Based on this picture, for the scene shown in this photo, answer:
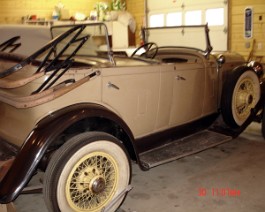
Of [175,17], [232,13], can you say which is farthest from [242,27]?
[175,17]

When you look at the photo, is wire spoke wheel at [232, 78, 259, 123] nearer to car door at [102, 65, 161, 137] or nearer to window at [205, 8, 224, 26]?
car door at [102, 65, 161, 137]

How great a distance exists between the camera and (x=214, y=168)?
334 centimetres

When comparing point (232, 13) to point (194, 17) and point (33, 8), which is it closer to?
point (194, 17)

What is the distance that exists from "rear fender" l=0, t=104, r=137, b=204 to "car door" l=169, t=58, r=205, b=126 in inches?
48.2

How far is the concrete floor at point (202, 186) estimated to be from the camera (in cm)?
262

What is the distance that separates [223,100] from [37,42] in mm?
2700

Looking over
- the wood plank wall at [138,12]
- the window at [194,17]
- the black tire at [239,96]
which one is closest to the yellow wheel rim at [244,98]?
the black tire at [239,96]

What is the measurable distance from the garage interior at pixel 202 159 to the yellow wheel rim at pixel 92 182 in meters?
0.31

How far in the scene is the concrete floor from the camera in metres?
2.62

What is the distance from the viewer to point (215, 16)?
25.4 ft

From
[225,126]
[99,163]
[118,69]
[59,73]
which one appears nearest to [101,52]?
[118,69]

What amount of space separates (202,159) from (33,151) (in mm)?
2120

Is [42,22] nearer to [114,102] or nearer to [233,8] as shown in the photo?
[233,8]

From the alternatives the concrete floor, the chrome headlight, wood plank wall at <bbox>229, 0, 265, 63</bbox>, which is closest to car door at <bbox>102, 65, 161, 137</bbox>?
the concrete floor
